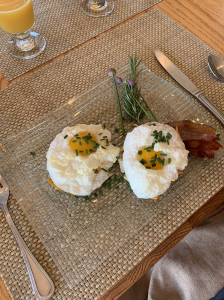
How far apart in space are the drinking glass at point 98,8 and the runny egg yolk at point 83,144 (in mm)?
1033

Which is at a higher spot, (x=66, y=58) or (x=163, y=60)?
(x=163, y=60)

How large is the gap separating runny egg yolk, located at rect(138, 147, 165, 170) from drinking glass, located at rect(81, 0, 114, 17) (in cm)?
112

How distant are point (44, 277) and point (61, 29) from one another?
1402 millimetres

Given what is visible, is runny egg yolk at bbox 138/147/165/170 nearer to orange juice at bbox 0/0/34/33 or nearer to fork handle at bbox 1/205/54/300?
fork handle at bbox 1/205/54/300

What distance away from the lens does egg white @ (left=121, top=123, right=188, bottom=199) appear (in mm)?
899

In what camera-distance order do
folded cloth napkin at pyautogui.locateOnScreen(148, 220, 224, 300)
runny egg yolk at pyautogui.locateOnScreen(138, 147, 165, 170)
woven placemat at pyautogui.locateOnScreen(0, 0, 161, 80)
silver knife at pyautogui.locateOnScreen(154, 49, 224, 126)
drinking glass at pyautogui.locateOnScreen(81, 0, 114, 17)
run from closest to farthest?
runny egg yolk at pyautogui.locateOnScreen(138, 147, 165, 170), folded cloth napkin at pyautogui.locateOnScreen(148, 220, 224, 300), silver knife at pyautogui.locateOnScreen(154, 49, 224, 126), woven placemat at pyautogui.locateOnScreen(0, 0, 161, 80), drinking glass at pyautogui.locateOnScreen(81, 0, 114, 17)

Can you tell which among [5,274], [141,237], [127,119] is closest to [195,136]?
[127,119]

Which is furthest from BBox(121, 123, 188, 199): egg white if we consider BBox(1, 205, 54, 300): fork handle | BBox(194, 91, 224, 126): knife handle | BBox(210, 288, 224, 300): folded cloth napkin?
BBox(210, 288, 224, 300): folded cloth napkin

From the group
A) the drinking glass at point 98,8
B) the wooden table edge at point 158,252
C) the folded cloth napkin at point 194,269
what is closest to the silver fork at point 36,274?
the wooden table edge at point 158,252

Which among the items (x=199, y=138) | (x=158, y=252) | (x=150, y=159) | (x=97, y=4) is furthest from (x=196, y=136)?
(x=97, y=4)

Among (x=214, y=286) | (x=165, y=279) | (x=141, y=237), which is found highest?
(x=141, y=237)

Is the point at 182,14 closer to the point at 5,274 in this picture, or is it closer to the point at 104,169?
the point at 104,169

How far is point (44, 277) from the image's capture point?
2.78 ft

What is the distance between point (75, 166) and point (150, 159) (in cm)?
30
